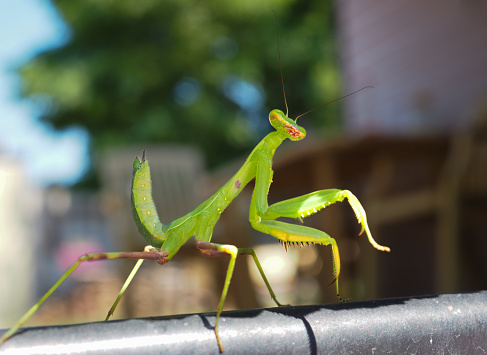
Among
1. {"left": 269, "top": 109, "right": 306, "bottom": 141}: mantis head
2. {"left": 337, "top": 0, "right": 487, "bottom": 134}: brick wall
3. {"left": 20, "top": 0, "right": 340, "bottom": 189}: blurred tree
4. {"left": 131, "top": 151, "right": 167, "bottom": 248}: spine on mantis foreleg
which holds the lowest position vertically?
{"left": 131, "top": 151, "right": 167, "bottom": 248}: spine on mantis foreleg

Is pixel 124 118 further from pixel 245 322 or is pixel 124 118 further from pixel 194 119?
pixel 245 322

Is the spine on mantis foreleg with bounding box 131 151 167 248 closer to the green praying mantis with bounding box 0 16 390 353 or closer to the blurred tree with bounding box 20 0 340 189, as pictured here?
the green praying mantis with bounding box 0 16 390 353

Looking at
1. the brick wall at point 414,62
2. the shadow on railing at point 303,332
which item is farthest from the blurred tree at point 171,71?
the shadow on railing at point 303,332

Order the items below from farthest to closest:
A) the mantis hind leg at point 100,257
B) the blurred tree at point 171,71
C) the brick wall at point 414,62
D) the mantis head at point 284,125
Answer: the blurred tree at point 171,71, the brick wall at point 414,62, the mantis head at point 284,125, the mantis hind leg at point 100,257

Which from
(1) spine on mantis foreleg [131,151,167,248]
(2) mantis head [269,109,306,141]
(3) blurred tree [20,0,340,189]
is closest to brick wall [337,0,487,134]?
(2) mantis head [269,109,306,141]

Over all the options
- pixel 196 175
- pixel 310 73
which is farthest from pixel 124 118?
pixel 196 175

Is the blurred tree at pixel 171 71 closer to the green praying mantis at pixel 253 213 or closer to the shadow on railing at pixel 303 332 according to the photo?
the green praying mantis at pixel 253 213

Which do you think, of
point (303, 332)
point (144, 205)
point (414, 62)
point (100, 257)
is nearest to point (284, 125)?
point (144, 205)

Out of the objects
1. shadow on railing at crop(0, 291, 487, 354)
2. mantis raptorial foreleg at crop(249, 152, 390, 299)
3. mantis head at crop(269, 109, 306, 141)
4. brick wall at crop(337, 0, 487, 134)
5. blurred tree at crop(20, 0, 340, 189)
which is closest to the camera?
shadow on railing at crop(0, 291, 487, 354)
